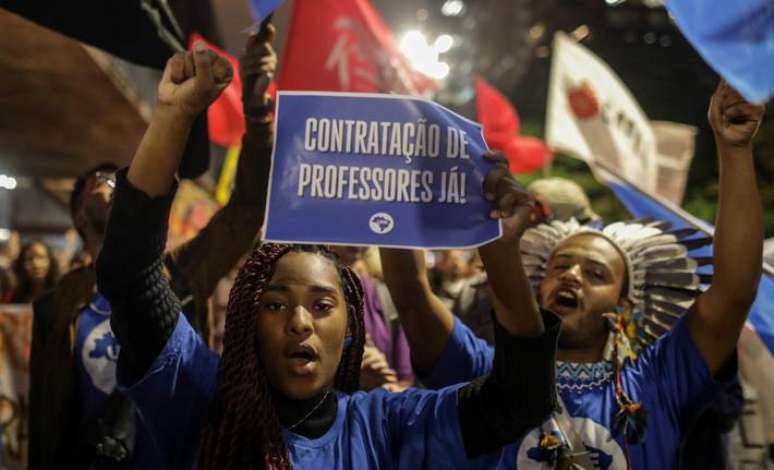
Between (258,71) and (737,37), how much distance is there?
1566 millimetres

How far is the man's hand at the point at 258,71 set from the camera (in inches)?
113

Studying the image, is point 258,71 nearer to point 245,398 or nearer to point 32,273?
point 245,398

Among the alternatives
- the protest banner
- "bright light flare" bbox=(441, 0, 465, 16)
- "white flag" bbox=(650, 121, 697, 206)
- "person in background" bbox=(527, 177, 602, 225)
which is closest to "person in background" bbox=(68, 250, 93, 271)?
the protest banner

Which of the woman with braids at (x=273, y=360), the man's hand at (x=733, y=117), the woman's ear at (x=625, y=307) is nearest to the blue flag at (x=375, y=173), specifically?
the woman with braids at (x=273, y=360)

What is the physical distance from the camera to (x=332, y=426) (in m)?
2.18

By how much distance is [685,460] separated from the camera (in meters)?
3.46

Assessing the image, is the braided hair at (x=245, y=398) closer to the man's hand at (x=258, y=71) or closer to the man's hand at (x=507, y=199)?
the man's hand at (x=507, y=199)

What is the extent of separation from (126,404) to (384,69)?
11.4ft

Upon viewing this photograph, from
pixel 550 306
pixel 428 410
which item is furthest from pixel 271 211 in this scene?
pixel 550 306

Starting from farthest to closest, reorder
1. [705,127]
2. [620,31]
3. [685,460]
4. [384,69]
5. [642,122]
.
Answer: [620,31] < [705,127] < [642,122] < [384,69] < [685,460]

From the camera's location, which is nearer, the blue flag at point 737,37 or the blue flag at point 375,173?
the blue flag at point 737,37

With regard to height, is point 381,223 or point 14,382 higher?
point 381,223

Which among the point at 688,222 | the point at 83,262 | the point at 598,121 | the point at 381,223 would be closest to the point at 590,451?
the point at 381,223

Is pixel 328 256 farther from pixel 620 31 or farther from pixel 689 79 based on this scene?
pixel 620 31
